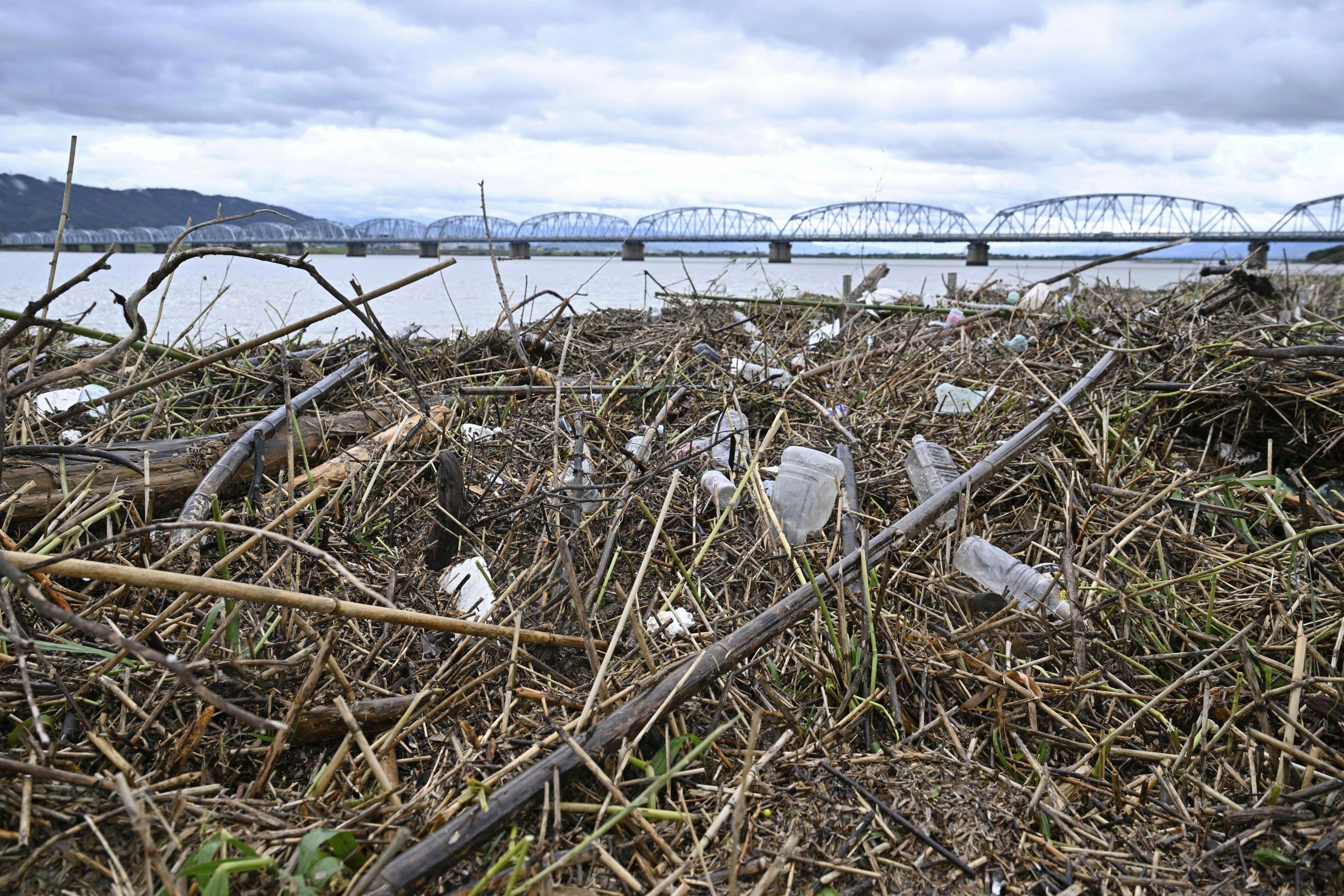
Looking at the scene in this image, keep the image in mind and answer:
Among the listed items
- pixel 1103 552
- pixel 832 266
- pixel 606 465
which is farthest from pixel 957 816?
pixel 832 266

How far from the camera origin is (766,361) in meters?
3.25

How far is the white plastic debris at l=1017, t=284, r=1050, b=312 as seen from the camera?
493 centimetres

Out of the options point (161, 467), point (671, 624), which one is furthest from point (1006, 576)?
point (161, 467)

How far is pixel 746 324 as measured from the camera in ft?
16.5

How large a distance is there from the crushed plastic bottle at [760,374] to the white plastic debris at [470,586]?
1.63 m

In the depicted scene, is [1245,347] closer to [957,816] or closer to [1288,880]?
[1288,880]

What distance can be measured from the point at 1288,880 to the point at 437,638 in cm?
184

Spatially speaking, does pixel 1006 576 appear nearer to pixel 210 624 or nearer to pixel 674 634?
pixel 674 634

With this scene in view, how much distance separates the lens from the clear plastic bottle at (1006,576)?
6.58 feet

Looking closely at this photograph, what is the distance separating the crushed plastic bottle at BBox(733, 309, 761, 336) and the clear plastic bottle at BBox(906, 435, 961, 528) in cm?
154

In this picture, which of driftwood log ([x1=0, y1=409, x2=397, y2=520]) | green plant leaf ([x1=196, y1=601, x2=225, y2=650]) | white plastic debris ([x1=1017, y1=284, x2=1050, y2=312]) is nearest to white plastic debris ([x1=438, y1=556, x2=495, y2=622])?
green plant leaf ([x1=196, y1=601, x2=225, y2=650])

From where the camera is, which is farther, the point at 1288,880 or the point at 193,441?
the point at 193,441

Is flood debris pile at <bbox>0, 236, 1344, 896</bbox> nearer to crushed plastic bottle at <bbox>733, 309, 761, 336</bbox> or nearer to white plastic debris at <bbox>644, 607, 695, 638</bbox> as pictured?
white plastic debris at <bbox>644, 607, 695, 638</bbox>

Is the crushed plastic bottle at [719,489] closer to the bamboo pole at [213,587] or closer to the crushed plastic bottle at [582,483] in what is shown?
the crushed plastic bottle at [582,483]
